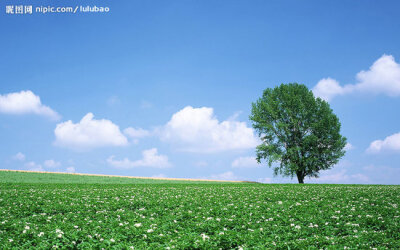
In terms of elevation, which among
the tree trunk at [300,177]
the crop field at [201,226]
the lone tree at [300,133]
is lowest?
the tree trunk at [300,177]

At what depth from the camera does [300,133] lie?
177 feet

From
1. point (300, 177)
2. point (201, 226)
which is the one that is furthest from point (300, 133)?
point (201, 226)

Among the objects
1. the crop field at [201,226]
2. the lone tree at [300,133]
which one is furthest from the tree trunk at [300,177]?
the crop field at [201,226]

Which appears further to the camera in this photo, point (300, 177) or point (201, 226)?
point (300, 177)

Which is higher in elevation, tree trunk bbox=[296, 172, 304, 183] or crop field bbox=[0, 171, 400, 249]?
crop field bbox=[0, 171, 400, 249]

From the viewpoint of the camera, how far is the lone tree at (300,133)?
173ft

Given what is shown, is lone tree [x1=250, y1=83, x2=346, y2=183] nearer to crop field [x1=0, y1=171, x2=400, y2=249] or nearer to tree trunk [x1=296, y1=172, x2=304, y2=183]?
tree trunk [x1=296, y1=172, x2=304, y2=183]

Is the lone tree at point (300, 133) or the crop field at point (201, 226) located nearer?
the crop field at point (201, 226)

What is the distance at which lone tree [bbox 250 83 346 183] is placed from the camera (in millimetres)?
52781

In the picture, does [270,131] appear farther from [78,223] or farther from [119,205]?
[78,223]

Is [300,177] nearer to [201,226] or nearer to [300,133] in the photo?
[300,133]

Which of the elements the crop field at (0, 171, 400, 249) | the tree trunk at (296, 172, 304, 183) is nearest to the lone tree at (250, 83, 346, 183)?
the tree trunk at (296, 172, 304, 183)

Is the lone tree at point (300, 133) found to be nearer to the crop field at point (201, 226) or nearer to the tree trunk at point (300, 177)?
the tree trunk at point (300, 177)

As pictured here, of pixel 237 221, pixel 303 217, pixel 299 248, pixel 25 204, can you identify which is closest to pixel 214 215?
pixel 237 221
